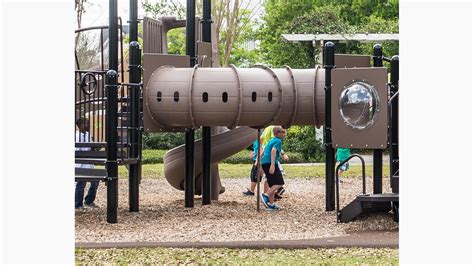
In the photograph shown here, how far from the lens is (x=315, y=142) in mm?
23141

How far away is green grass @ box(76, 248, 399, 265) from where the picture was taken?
256 inches

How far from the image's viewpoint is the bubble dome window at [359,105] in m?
8.80

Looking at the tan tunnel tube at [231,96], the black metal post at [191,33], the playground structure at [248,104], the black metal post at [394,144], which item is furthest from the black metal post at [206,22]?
the black metal post at [394,144]

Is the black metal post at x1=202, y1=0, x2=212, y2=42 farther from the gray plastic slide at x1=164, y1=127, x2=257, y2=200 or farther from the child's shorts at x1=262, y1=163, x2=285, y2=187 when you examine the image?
the child's shorts at x1=262, y1=163, x2=285, y2=187

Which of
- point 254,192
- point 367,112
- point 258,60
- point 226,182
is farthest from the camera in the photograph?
point 258,60

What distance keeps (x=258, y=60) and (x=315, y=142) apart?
9.94 meters

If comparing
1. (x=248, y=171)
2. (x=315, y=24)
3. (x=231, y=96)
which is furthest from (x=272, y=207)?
(x=315, y=24)

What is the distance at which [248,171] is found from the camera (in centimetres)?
1900

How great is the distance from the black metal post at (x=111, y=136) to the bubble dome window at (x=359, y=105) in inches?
91.0

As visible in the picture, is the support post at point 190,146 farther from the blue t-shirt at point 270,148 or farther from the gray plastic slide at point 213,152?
the blue t-shirt at point 270,148

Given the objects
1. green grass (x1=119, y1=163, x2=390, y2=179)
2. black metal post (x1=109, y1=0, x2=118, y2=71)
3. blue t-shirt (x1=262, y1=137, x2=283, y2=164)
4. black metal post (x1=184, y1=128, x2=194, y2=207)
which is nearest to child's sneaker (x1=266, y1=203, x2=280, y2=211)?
blue t-shirt (x1=262, y1=137, x2=283, y2=164)
